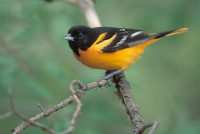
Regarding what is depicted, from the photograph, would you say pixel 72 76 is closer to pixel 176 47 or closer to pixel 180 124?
pixel 180 124

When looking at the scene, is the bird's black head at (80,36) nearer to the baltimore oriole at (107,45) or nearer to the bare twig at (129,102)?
the baltimore oriole at (107,45)

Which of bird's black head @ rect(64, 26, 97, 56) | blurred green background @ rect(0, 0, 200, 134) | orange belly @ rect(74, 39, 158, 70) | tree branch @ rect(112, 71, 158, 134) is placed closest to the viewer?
tree branch @ rect(112, 71, 158, 134)

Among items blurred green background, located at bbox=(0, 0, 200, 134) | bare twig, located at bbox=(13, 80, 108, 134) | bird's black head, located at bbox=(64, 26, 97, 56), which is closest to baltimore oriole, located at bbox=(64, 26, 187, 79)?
bird's black head, located at bbox=(64, 26, 97, 56)

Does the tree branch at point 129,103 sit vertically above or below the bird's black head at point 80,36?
below

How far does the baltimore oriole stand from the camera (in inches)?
167

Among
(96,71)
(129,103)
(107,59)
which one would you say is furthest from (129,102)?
(96,71)

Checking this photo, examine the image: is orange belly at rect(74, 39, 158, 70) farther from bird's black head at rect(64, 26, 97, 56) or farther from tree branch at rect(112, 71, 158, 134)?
tree branch at rect(112, 71, 158, 134)

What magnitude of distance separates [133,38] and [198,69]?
6.86 ft

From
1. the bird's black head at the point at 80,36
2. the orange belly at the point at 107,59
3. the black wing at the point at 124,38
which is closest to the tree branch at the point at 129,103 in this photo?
the orange belly at the point at 107,59

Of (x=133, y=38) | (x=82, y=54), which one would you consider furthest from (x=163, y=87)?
(x=82, y=54)

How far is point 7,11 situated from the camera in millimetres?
4441

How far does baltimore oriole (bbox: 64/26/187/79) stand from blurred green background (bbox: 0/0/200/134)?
216 mm

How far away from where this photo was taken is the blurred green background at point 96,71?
4.02 m

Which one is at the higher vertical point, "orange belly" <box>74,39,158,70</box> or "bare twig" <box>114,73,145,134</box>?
"orange belly" <box>74,39,158,70</box>
